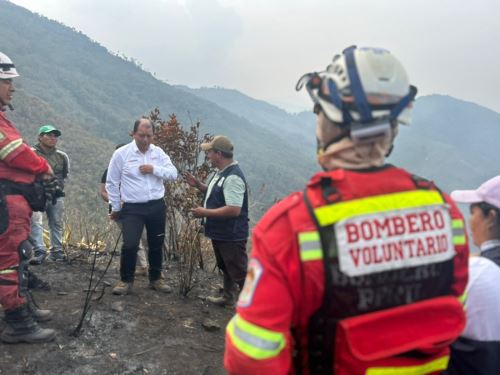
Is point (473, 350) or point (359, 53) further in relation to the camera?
point (473, 350)

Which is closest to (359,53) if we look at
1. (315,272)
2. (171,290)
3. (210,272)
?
(315,272)

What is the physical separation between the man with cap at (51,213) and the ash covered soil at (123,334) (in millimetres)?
424

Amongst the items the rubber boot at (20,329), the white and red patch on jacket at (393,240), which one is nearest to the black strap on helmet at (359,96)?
the white and red patch on jacket at (393,240)

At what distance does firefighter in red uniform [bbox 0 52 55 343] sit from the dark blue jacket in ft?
5.18

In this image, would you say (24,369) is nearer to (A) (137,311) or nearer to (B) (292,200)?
(A) (137,311)

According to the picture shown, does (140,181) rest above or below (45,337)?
above

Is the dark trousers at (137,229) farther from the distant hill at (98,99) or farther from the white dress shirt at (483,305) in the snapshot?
the distant hill at (98,99)

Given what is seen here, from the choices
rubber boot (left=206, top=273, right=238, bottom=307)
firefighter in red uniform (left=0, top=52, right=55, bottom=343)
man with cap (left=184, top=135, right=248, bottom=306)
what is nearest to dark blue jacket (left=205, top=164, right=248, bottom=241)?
man with cap (left=184, top=135, right=248, bottom=306)

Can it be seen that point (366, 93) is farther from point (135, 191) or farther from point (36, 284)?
point (36, 284)

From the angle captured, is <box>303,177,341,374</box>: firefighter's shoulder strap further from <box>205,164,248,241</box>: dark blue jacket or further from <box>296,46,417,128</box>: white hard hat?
<box>205,164,248,241</box>: dark blue jacket

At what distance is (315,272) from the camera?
121cm

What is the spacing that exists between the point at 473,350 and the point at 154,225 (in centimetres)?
350

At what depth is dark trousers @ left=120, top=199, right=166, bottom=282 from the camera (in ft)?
14.3

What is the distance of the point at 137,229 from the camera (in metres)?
4.39
